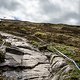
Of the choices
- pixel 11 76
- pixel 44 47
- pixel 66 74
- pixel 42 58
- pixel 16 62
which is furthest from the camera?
pixel 44 47

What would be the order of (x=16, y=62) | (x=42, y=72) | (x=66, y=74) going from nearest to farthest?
1. (x=66, y=74)
2. (x=42, y=72)
3. (x=16, y=62)

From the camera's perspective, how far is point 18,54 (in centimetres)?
2369

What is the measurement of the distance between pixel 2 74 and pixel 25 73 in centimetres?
173

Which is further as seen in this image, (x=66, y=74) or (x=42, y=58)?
(x=42, y=58)

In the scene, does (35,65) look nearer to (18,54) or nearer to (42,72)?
(42,72)

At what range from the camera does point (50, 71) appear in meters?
18.5

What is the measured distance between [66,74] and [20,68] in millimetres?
4732

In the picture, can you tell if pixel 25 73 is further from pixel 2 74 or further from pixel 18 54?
pixel 18 54

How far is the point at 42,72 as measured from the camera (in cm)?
1795

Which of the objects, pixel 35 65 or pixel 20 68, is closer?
pixel 20 68

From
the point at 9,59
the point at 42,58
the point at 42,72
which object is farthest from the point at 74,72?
the point at 42,58

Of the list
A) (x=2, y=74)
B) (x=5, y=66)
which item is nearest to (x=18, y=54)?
(x=5, y=66)

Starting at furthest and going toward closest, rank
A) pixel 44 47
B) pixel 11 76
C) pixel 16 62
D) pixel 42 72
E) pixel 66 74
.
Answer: pixel 44 47
pixel 16 62
pixel 42 72
pixel 11 76
pixel 66 74

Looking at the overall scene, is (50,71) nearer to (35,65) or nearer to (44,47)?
(35,65)
